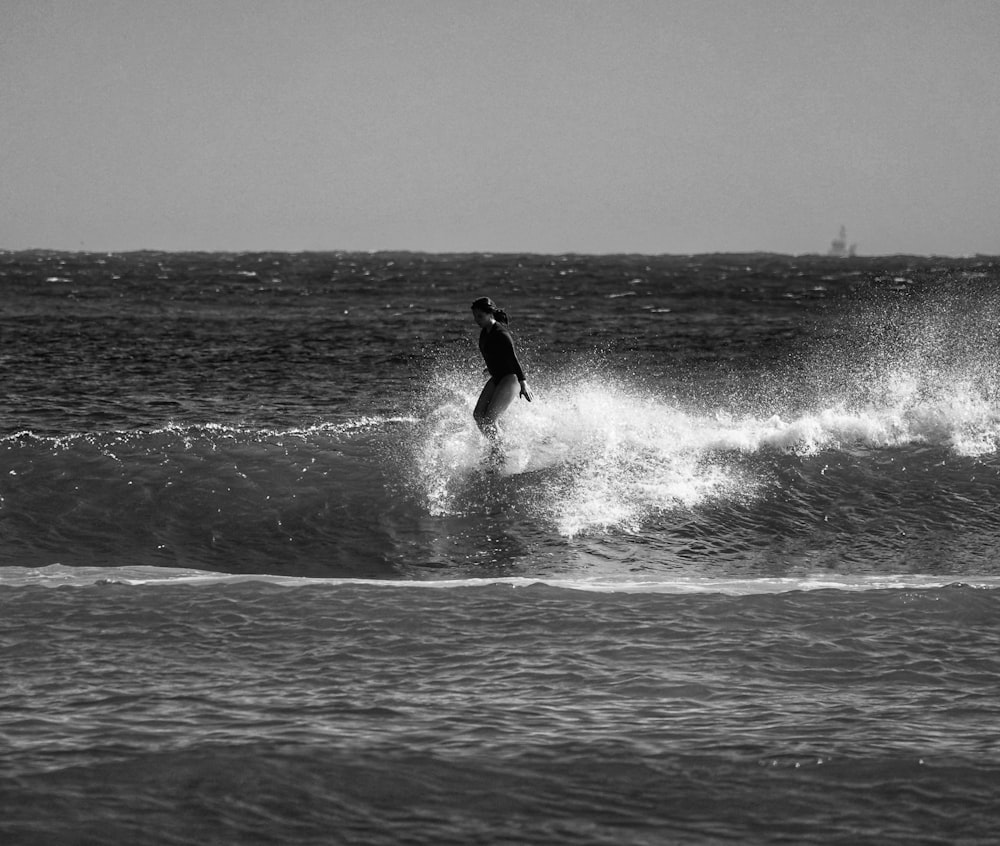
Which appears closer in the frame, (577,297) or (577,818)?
(577,818)

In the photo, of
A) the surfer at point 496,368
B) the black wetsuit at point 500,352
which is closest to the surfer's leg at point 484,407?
the surfer at point 496,368

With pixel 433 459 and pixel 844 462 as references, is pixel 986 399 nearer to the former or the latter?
pixel 844 462

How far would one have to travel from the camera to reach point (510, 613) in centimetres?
866

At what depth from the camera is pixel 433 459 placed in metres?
14.5

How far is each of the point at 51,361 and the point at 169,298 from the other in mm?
29134

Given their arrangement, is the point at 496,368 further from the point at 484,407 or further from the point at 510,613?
the point at 510,613

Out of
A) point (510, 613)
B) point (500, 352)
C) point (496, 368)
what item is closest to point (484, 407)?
point (496, 368)

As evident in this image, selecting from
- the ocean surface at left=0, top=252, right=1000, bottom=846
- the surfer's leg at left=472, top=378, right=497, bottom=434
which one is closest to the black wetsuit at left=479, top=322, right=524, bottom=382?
the surfer's leg at left=472, top=378, right=497, bottom=434

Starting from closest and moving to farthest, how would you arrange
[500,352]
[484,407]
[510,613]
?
[510,613] < [500,352] < [484,407]

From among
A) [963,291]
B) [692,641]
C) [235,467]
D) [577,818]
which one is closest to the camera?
[577,818]

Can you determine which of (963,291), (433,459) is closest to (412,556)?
(433,459)

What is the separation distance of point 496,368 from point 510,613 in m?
5.19

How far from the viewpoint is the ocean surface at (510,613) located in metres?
5.72

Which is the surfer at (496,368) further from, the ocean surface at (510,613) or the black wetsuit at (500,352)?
the ocean surface at (510,613)
